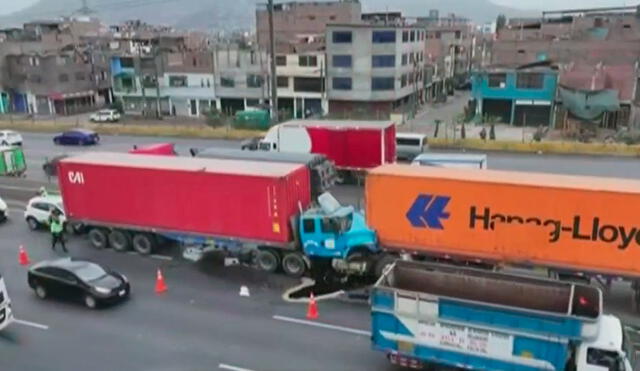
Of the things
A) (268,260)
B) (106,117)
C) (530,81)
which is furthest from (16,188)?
(530,81)

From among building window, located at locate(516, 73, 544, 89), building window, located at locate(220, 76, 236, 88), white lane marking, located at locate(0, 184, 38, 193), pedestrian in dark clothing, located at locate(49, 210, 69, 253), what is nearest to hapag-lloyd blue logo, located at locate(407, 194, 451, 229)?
pedestrian in dark clothing, located at locate(49, 210, 69, 253)

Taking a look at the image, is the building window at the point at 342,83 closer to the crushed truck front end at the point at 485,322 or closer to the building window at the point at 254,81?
the building window at the point at 254,81

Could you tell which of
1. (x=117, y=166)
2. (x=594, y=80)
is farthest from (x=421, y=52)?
(x=117, y=166)

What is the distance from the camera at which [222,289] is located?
18734mm

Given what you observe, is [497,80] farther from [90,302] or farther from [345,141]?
[90,302]

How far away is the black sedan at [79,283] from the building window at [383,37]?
1805 inches

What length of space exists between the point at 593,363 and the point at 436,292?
373 cm

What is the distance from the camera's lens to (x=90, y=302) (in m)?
17.2

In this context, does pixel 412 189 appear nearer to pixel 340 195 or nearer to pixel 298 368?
pixel 298 368

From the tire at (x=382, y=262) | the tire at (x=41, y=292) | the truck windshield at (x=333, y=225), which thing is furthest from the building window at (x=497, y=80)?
the tire at (x=41, y=292)

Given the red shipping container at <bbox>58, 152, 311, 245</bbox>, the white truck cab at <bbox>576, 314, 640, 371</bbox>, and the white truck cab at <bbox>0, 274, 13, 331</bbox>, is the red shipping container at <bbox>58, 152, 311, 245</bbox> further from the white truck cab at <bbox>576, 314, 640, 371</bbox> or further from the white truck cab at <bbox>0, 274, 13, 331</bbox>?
the white truck cab at <bbox>576, 314, 640, 371</bbox>

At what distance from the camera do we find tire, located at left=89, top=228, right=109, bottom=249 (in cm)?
2256

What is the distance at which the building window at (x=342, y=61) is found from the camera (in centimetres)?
5950

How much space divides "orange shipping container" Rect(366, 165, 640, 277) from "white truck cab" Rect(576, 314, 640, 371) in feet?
17.3
